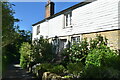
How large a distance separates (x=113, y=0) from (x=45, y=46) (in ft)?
25.5

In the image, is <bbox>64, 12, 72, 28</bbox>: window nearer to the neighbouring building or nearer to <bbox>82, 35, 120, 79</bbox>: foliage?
the neighbouring building

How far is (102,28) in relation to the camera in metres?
10.3

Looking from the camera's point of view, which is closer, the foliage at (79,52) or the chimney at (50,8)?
the foliage at (79,52)

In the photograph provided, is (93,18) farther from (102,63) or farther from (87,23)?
(102,63)

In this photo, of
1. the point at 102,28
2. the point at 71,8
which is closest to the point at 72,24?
the point at 71,8

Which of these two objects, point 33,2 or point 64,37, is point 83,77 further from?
point 33,2

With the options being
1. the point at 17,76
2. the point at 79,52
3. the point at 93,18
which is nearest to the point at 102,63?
the point at 79,52

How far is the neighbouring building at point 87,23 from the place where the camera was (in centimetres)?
963

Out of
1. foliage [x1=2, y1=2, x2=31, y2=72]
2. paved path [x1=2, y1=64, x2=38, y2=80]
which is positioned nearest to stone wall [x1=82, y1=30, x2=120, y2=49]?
→ paved path [x1=2, y1=64, x2=38, y2=80]

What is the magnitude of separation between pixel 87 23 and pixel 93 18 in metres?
0.74

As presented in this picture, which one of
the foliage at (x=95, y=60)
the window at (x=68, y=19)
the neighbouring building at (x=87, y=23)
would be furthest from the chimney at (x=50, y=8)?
the foliage at (x=95, y=60)

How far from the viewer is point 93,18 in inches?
442

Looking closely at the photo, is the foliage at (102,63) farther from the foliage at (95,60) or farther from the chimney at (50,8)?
the chimney at (50,8)

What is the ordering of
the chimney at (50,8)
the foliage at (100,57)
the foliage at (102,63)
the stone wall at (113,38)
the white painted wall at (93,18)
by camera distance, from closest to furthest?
the foliage at (102,63), the foliage at (100,57), the stone wall at (113,38), the white painted wall at (93,18), the chimney at (50,8)
